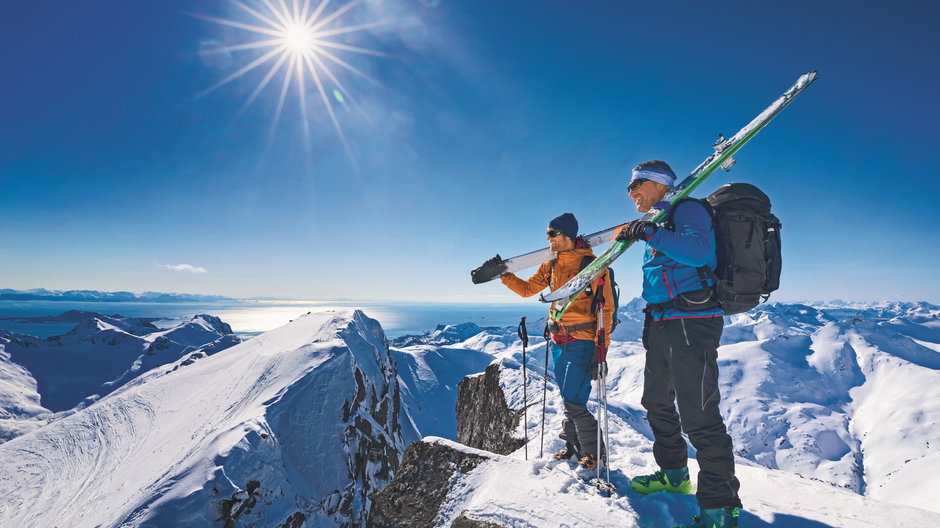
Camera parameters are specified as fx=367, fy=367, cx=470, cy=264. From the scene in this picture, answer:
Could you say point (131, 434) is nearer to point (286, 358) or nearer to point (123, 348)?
point (286, 358)

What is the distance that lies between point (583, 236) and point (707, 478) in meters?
3.32

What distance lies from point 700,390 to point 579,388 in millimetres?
1627

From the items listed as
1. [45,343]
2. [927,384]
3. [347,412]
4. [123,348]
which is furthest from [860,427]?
[45,343]

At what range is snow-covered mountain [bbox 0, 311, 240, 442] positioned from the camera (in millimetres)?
98562

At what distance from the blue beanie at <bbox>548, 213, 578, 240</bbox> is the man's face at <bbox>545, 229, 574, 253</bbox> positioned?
0.15 feet

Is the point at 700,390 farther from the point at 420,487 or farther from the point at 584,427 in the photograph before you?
the point at 420,487

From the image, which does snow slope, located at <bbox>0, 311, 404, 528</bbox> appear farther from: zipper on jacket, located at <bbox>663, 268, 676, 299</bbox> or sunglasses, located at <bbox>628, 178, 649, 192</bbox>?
sunglasses, located at <bbox>628, 178, 649, 192</bbox>

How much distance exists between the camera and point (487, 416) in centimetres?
1173

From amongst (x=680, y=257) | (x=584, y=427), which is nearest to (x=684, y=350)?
(x=680, y=257)

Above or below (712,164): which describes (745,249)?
below

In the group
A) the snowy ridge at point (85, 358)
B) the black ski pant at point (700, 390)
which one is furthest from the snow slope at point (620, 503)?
the snowy ridge at point (85, 358)

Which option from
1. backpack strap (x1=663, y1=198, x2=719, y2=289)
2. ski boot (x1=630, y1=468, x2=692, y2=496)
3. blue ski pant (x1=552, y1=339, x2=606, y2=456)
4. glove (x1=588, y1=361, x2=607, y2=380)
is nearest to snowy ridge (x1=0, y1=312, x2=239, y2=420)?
blue ski pant (x1=552, y1=339, x2=606, y2=456)

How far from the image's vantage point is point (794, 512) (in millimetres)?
3746

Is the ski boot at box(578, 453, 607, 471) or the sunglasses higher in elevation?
the sunglasses
